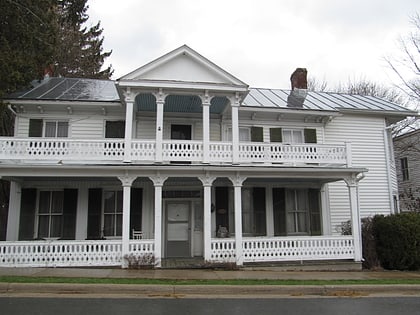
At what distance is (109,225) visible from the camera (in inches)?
579

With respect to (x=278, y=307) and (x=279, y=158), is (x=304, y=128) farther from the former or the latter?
(x=278, y=307)

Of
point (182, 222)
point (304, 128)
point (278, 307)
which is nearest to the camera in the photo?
point (278, 307)

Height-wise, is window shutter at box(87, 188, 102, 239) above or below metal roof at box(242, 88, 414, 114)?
below

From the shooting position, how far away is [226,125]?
1594 centimetres

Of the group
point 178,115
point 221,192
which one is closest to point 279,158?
point 221,192

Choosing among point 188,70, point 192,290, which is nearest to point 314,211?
point 188,70

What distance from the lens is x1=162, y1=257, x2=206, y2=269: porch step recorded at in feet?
41.0

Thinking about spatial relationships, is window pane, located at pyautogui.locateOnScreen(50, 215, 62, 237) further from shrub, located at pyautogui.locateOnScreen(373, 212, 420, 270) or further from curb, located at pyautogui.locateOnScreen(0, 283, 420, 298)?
shrub, located at pyautogui.locateOnScreen(373, 212, 420, 270)

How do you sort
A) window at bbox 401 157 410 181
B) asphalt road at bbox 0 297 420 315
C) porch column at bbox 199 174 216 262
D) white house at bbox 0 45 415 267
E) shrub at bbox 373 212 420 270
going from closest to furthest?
1. asphalt road at bbox 0 297 420 315
2. porch column at bbox 199 174 216 262
3. white house at bbox 0 45 415 267
4. shrub at bbox 373 212 420 270
5. window at bbox 401 157 410 181

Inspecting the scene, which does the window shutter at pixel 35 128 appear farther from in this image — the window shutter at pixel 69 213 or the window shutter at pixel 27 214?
the window shutter at pixel 69 213

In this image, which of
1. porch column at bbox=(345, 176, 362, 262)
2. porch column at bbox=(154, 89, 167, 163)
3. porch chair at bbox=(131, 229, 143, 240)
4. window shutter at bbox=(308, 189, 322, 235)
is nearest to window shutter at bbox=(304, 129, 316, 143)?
window shutter at bbox=(308, 189, 322, 235)

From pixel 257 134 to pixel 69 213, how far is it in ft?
26.4

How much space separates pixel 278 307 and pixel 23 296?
5.28 metres

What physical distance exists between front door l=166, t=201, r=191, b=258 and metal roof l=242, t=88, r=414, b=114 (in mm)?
5043
